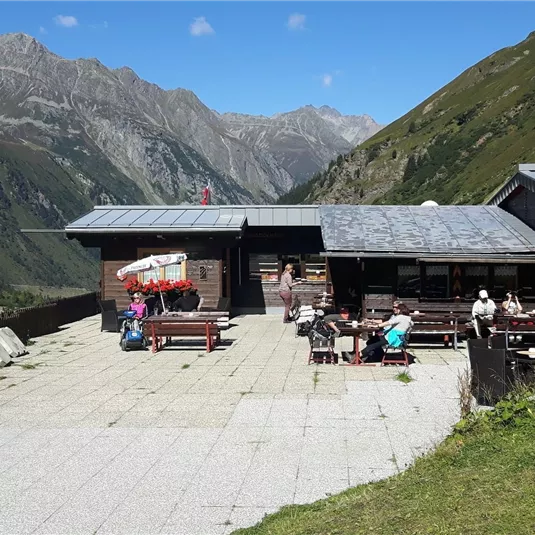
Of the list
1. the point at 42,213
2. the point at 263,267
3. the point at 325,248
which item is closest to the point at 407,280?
the point at 325,248

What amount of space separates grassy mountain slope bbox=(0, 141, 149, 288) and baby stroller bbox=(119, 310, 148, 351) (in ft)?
245

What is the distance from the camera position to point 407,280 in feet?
61.1

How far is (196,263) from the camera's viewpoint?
900 inches

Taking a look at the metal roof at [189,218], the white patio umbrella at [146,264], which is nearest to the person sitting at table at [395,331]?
the white patio umbrella at [146,264]

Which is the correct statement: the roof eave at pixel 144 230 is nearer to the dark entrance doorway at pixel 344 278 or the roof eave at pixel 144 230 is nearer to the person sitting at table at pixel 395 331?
the dark entrance doorway at pixel 344 278

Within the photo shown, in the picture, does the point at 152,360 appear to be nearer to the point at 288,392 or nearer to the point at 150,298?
the point at 288,392

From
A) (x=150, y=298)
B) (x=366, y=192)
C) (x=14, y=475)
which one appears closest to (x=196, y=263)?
(x=150, y=298)

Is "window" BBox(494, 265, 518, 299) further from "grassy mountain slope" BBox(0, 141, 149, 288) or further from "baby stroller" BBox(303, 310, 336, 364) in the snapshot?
"grassy mountain slope" BBox(0, 141, 149, 288)

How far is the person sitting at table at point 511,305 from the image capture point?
55.1ft

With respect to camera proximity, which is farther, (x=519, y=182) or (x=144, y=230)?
(x=144, y=230)

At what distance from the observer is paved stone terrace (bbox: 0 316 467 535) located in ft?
20.1

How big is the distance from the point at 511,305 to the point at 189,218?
10.6 metres

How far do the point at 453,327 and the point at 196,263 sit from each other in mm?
9570

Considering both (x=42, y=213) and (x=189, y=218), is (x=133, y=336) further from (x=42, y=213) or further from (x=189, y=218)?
(x=42, y=213)
